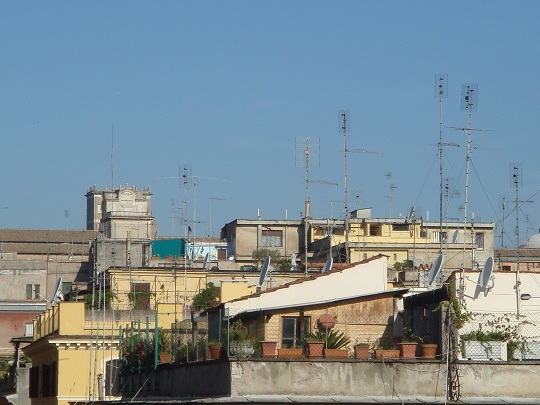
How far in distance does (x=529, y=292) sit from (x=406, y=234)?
58.0 m

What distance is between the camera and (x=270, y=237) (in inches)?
4161

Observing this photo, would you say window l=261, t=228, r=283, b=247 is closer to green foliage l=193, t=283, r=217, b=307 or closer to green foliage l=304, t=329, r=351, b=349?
green foliage l=193, t=283, r=217, b=307

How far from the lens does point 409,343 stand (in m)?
29.2

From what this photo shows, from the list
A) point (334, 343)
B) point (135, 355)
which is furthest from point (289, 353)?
point (135, 355)

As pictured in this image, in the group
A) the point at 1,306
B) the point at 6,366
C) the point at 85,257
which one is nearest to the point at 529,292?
the point at 6,366

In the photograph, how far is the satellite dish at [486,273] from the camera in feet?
114

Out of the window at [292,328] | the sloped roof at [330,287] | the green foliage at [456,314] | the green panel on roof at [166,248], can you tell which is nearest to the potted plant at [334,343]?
the window at [292,328]

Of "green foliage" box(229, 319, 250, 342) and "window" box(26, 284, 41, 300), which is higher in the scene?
"window" box(26, 284, 41, 300)

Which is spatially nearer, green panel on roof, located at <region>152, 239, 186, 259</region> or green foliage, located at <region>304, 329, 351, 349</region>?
green foliage, located at <region>304, 329, 351, 349</region>

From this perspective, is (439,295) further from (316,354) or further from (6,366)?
(6,366)

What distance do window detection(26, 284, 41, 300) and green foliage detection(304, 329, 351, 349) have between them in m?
61.1

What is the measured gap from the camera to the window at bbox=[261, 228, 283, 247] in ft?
Result: 345

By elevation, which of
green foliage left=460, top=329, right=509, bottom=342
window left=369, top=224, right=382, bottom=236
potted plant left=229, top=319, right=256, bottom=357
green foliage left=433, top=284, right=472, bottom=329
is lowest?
potted plant left=229, top=319, right=256, bottom=357

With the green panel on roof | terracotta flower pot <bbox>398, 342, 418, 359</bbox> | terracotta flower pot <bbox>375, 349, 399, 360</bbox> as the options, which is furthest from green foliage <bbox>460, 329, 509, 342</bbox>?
the green panel on roof
